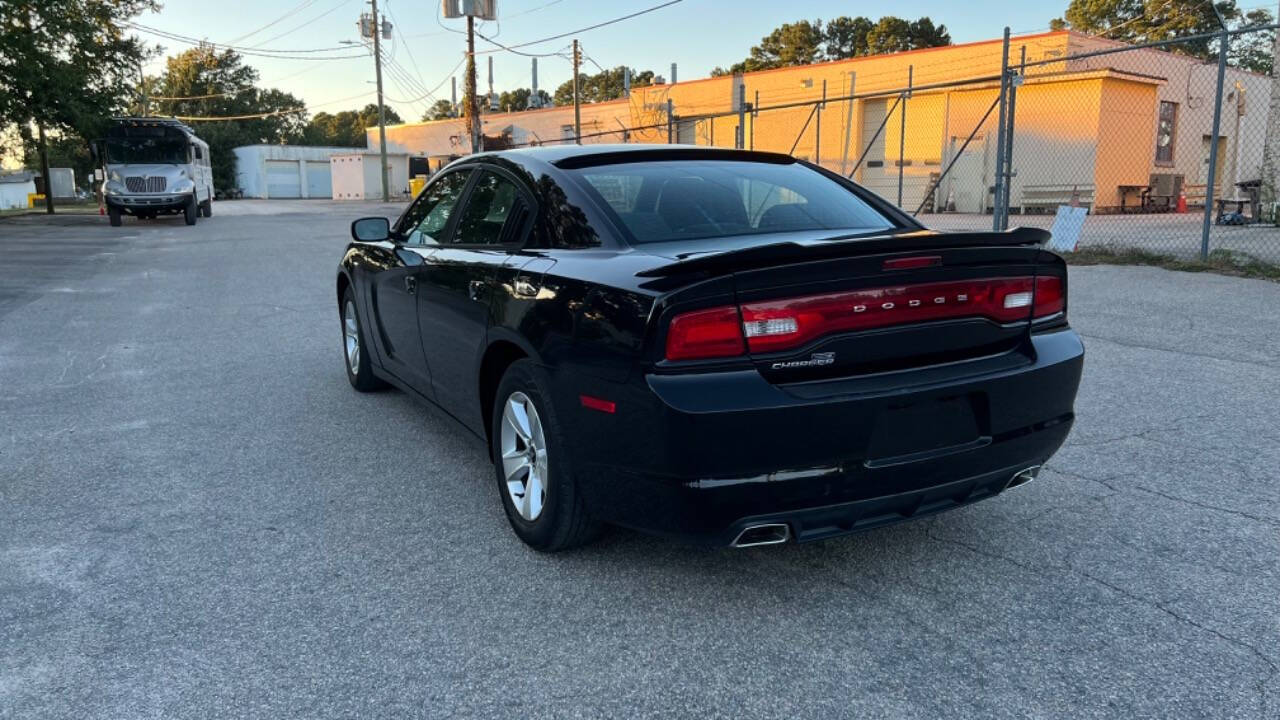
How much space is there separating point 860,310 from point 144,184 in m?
A: 28.6

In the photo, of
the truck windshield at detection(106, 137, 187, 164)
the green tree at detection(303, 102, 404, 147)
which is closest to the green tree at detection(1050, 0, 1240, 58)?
the truck windshield at detection(106, 137, 187, 164)

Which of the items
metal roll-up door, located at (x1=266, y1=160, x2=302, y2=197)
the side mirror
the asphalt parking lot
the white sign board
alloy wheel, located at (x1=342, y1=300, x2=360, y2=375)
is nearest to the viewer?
the asphalt parking lot

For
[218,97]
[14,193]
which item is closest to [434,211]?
[14,193]

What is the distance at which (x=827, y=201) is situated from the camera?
4.02 meters

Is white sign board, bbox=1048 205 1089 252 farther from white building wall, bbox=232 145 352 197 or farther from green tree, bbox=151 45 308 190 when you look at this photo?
green tree, bbox=151 45 308 190

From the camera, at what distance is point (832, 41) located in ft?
254

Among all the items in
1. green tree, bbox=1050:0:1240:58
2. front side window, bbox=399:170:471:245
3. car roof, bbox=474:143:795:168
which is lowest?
front side window, bbox=399:170:471:245

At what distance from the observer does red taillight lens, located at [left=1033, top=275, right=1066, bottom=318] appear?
323cm

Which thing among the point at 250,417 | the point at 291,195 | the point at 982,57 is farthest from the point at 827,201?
the point at 291,195

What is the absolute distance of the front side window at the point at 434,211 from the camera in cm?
455

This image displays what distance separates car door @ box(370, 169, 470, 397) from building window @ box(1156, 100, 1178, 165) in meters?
32.0

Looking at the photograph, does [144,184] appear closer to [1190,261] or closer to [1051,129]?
[1190,261]

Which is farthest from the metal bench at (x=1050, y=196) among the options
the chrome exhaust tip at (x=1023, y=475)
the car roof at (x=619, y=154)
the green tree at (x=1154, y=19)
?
the chrome exhaust tip at (x=1023, y=475)

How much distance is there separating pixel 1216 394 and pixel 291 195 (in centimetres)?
7510
